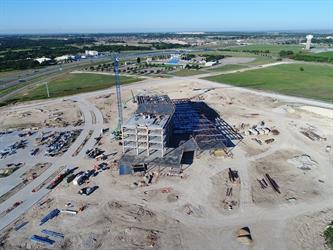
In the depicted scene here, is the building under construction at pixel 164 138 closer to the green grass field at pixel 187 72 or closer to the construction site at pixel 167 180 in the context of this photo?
the construction site at pixel 167 180

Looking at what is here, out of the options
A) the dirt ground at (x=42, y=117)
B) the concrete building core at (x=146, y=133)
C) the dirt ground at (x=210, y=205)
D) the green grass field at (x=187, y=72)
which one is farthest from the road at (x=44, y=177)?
the green grass field at (x=187, y=72)

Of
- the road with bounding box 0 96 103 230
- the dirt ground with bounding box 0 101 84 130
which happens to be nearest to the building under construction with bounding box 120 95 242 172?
the road with bounding box 0 96 103 230

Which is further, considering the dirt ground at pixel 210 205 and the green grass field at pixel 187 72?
the green grass field at pixel 187 72

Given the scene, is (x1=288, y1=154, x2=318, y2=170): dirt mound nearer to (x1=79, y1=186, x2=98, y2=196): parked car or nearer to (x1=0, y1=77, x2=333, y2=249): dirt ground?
(x1=0, y1=77, x2=333, y2=249): dirt ground

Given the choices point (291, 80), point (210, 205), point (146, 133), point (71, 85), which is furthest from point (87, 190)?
point (291, 80)

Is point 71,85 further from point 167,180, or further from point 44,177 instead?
point 167,180

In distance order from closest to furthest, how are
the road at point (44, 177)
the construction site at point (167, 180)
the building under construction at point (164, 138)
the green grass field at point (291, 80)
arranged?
the construction site at point (167, 180) < the road at point (44, 177) < the building under construction at point (164, 138) < the green grass field at point (291, 80)

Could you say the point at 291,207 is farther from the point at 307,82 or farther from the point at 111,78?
the point at 111,78
